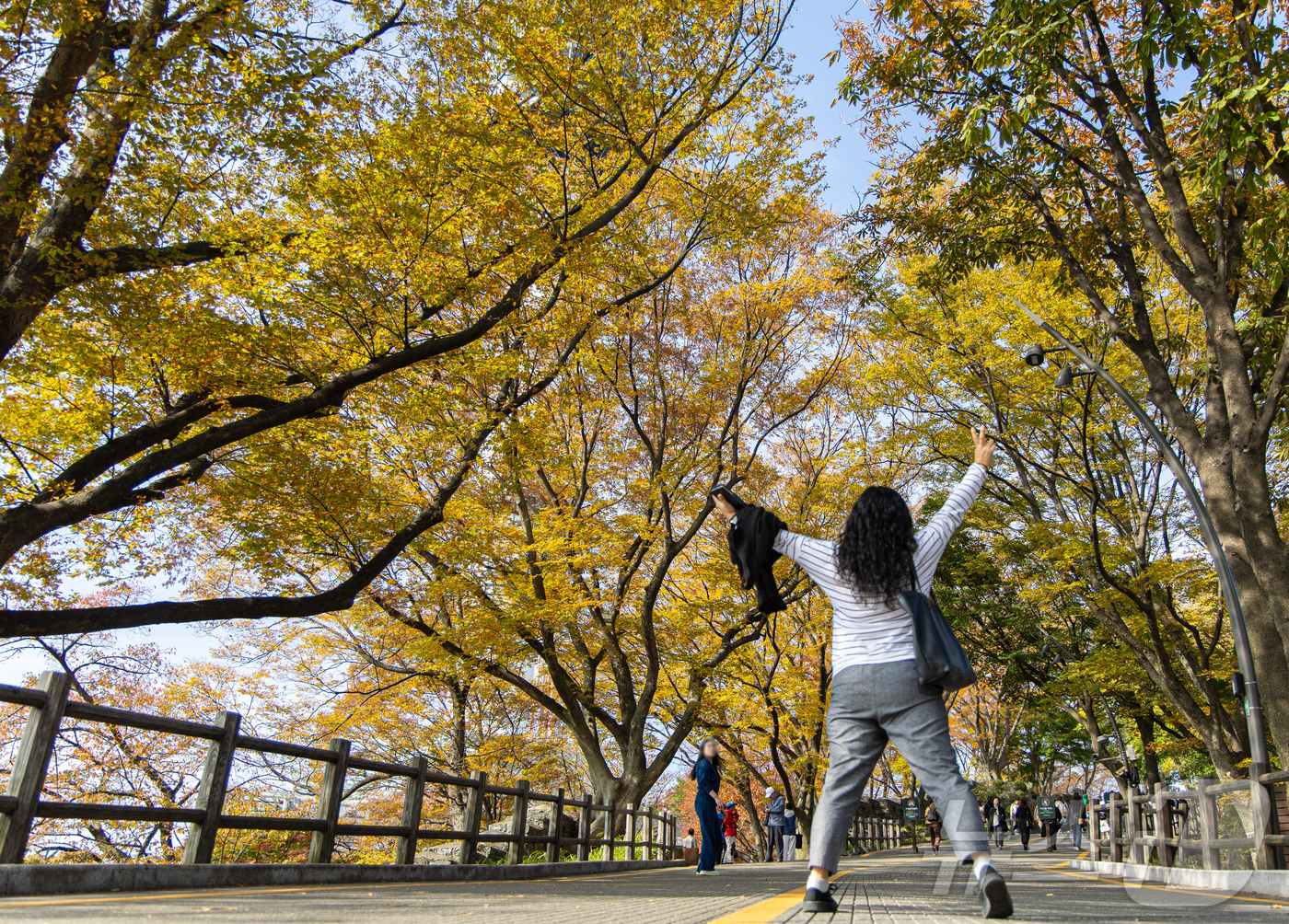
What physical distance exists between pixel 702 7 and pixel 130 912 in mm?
11290

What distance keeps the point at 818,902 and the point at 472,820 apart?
23.8ft

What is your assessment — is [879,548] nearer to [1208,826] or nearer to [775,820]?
[1208,826]

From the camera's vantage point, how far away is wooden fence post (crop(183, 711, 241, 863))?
19.8ft

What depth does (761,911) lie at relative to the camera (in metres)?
4.14

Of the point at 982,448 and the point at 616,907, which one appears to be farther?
the point at 616,907

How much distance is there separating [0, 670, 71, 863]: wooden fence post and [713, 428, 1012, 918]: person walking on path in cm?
455

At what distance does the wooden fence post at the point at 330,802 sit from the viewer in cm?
733

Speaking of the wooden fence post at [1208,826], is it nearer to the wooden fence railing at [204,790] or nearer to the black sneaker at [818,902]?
the black sneaker at [818,902]

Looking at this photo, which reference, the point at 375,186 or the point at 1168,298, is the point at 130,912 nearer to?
the point at 375,186

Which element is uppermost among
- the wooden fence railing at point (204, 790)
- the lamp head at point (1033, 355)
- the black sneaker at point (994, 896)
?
the lamp head at point (1033, 355)

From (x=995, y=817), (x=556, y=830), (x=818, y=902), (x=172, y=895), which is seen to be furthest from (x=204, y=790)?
(x=995, y=817)

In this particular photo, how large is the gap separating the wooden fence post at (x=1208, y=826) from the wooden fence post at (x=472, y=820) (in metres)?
7.39

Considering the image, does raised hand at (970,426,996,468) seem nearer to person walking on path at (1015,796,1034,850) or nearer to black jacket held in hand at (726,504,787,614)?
black jacket held in hand at (726,504,787,614)

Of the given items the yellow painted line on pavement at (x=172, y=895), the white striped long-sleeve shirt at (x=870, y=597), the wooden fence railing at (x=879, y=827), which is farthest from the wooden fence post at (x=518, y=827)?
the wooden fence railing at (x=879, y=827)
